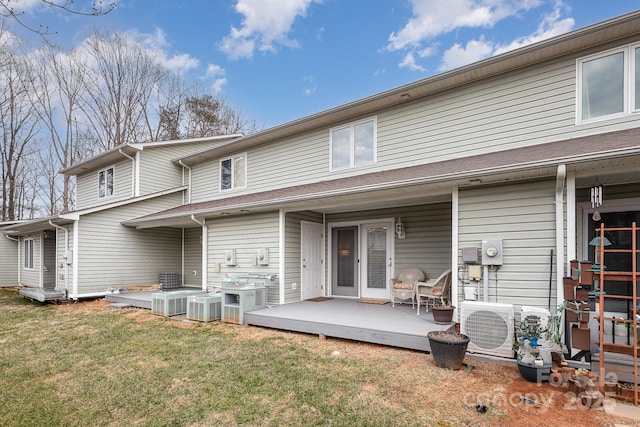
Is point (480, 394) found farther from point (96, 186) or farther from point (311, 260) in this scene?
point (96, 186)

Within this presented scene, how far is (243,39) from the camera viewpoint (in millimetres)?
15781

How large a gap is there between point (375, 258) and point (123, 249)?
7992mm

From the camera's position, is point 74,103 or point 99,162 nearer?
point 99,162

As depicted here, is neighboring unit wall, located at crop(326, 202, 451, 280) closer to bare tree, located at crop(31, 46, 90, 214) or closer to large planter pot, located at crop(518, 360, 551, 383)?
large planter pot, located at crop(518, 360, 551, 383)

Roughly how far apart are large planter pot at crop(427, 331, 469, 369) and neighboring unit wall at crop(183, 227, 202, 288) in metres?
9.35

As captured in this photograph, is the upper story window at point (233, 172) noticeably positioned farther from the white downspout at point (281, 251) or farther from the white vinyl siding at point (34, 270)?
the white vinyl siding at point (34, 270)

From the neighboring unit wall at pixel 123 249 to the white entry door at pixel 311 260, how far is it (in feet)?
19.6

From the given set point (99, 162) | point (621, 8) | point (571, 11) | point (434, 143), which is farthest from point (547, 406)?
point (99, 162)

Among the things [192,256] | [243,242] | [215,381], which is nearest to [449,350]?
[215,381]

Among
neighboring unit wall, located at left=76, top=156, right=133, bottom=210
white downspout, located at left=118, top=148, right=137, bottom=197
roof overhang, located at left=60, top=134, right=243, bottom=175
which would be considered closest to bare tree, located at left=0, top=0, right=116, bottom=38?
roof overhang, located at left=60, top=134, right=243, bottom=175

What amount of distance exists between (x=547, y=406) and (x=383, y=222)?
5246mm

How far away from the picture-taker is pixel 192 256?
40.0ft

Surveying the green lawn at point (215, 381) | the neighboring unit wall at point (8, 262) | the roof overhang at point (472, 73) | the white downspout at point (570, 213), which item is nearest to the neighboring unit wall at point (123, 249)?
the green lawn at point (215, 381)

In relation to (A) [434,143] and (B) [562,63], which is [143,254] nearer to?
(A) [434,143]
